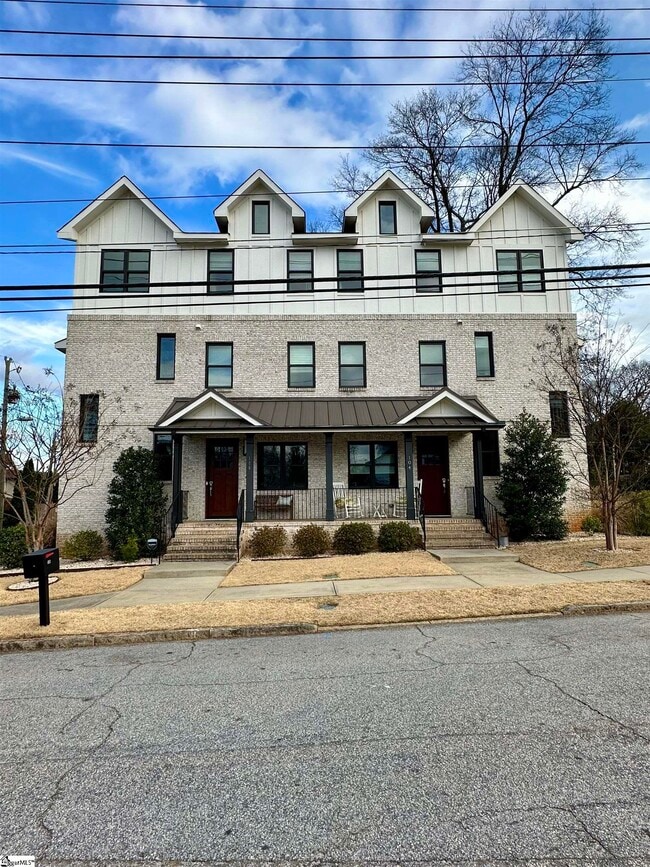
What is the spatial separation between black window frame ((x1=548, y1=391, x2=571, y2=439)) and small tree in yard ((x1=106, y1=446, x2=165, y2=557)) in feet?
45.3

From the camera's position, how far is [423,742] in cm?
389

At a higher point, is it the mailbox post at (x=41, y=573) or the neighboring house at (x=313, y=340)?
the neighboring house at (x=313, y=340)

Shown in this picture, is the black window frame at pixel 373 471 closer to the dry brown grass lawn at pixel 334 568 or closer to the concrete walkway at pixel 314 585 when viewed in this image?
the dry brown grass lawn at pixel 334 568

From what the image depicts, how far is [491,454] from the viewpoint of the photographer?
18.7m

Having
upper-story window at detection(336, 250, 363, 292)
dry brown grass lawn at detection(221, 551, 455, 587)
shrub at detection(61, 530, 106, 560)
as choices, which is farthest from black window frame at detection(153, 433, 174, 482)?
upper-story window at detection(336, 250, 363, 292)

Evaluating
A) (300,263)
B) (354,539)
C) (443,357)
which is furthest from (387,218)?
(354,539)

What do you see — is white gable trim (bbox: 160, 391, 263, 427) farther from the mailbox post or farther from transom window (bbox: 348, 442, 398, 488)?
the mailbox post

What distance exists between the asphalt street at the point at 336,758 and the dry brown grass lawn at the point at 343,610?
4.74 ft

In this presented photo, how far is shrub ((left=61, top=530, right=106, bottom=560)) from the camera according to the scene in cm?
1650

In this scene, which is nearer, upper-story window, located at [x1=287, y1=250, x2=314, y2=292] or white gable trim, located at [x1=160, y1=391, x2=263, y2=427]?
white gable trim, located at [x1=160, y1=391, x2=263, y2=427]

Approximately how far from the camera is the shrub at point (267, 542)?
15.2m

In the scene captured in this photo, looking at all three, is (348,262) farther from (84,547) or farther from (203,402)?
(84,547)

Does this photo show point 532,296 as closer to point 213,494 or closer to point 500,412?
point 500,412

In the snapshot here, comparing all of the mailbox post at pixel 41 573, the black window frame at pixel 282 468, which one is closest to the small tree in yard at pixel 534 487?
the black window frame at pixel 282 468
